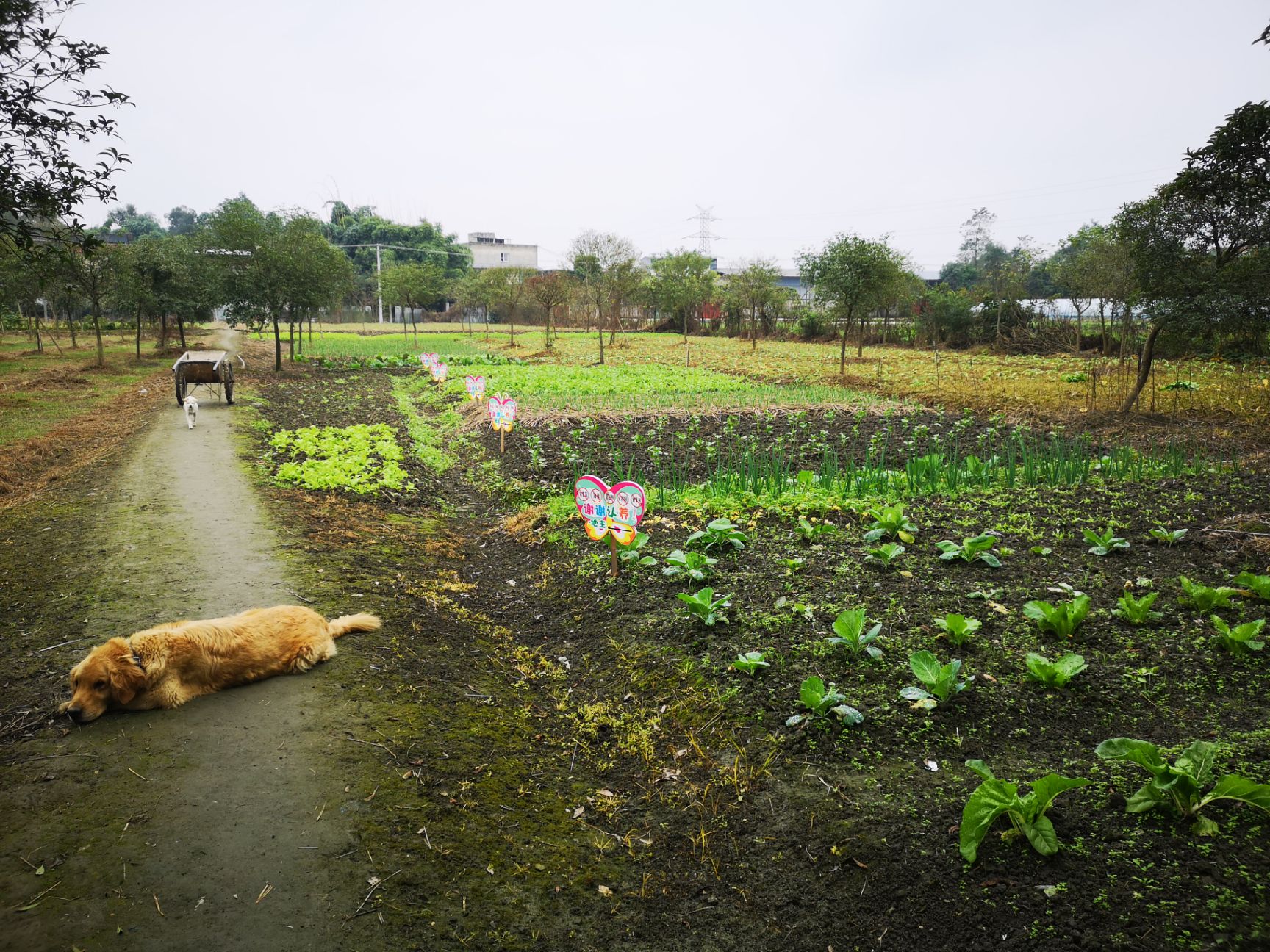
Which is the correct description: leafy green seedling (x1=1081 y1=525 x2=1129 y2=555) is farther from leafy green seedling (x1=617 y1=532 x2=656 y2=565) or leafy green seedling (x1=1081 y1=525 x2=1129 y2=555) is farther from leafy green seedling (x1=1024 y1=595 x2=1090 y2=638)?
leafy green seedling (x1=617 y1=532 x2=656 y2=565)

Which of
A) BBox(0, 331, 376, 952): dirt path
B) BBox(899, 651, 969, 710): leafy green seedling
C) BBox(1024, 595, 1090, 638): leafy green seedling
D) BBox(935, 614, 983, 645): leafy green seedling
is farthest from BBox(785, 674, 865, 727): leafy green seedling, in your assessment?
BBox(0, 331, 376, 952): dirt path

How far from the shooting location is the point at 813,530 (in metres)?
5.91

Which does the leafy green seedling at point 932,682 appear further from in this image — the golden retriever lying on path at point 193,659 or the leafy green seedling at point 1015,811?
the golden retriever lying on path at point 193,659

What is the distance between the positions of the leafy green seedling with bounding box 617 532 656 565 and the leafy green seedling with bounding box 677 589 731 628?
3.14 feet

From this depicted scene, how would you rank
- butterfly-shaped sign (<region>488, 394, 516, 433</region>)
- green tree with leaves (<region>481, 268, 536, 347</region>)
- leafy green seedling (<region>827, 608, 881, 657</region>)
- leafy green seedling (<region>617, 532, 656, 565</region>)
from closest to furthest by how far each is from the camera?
leafy green seedling (<region>827, 608, 881, 657</region>)
leafy green seedling (<region>617, 532, 656, 565</region>)
butterfly-shaped sign (<region>488, 394, 516, 433</region>)
green tree with leaves (<region>481, 268, 536, 347</region>)

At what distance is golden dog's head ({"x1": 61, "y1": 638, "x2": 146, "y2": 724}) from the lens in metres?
3.35

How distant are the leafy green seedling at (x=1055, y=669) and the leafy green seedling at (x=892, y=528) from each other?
202cm

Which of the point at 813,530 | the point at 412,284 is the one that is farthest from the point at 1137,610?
the point at 412,284

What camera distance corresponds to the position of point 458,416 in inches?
548

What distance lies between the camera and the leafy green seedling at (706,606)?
445 centimetres

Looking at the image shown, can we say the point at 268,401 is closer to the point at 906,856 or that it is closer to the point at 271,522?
the point at 271,522

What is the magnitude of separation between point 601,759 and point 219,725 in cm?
196

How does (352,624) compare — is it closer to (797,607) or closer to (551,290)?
(797,607)

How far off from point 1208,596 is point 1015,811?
251cm
